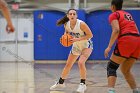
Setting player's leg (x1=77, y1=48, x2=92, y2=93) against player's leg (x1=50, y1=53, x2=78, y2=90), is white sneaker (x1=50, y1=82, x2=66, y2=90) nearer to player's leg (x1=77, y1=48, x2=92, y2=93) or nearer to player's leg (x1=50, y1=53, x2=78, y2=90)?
player's leg (x1=50, y1=53, x2=78, y2=90)

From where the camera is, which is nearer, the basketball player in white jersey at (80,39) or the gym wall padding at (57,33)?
the basketball player in white jersey at (80,39)

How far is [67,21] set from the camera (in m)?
7.57

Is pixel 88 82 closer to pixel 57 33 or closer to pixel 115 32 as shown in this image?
pixel 115 32

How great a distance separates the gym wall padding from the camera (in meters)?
13.8

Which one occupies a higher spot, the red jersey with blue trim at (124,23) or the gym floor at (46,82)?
the red jersey with blue trim at (124,23)

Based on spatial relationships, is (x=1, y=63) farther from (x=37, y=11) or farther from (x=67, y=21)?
(x=67, y=21)

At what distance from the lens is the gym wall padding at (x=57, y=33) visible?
45.1 ft

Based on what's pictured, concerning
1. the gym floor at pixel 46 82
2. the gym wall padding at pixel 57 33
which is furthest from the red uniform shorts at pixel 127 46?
the gym wall padding at pixel 57 33

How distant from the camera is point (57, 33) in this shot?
45.3 ft

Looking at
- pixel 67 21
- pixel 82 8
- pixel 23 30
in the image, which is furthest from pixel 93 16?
pixel 67 21

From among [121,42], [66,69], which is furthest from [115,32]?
[66,69]

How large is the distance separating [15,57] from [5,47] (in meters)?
0.57

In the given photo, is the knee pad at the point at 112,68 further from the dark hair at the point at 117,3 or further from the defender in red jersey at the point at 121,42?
the dark hair at the point at 117,3

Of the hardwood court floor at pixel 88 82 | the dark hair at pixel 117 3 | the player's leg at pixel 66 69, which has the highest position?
the dark hair at pixel 117 3
